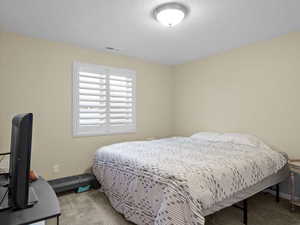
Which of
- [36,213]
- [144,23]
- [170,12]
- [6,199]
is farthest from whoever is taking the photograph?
[144,23]

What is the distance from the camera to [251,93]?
124 inches

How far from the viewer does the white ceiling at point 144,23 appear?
2.04m

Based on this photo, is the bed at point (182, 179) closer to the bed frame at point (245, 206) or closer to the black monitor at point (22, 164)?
the bed frame at point (245, 206)

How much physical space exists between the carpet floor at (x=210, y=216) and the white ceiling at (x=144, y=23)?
2.44 metres

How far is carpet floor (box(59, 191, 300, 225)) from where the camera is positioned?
6.97 ft

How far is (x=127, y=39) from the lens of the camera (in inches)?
117

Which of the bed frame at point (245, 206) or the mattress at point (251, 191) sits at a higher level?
the mattress at point (251, 191)

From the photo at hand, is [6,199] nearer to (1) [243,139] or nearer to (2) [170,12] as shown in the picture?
(2) [170,12]

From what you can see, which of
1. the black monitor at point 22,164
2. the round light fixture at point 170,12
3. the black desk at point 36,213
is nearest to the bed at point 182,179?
the black desk at point 36,213

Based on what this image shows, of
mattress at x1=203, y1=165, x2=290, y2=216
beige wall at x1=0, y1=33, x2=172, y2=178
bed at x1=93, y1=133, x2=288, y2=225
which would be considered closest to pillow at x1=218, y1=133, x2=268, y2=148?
bed at x1=93, y1=133, x2=288, y2=225

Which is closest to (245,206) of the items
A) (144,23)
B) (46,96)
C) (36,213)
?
(36,213)

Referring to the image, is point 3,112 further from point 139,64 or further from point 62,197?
point 139,64

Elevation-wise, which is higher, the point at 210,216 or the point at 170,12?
the point at 170,12

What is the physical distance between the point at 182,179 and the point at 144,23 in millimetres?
1999
